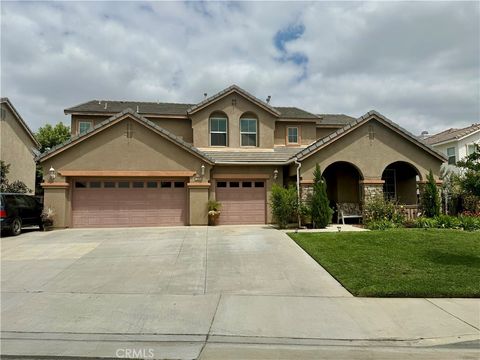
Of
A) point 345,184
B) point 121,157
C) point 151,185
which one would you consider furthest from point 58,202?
point 345,184

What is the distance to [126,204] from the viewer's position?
17.0m

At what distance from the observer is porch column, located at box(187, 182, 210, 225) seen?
17.2 m

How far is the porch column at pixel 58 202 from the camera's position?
16359mm

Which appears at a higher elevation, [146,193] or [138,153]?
[138,153]

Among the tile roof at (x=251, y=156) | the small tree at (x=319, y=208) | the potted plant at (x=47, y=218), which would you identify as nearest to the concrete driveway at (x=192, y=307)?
the small tree at (x=319, y=208)

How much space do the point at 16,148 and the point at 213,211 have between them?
14.5 metres

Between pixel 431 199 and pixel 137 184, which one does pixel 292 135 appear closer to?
pixel 431 199

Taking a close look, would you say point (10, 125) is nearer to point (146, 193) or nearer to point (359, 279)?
point (146, 193)

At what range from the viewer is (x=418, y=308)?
646 centimetres

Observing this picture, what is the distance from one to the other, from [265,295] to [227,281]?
4.08ft

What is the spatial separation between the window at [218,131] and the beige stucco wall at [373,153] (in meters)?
5.42

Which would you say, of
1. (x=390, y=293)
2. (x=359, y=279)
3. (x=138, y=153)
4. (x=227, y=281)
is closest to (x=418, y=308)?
(x=390, y=293)

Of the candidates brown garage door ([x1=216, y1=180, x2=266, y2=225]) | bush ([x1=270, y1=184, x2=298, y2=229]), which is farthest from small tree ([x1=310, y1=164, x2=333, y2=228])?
brown garage door ([x1=216, y1=180, x2=266, y2=225])

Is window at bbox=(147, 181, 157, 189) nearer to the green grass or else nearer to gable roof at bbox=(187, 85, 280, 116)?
gable roof at bbox=(187, 85, 280, 116)
